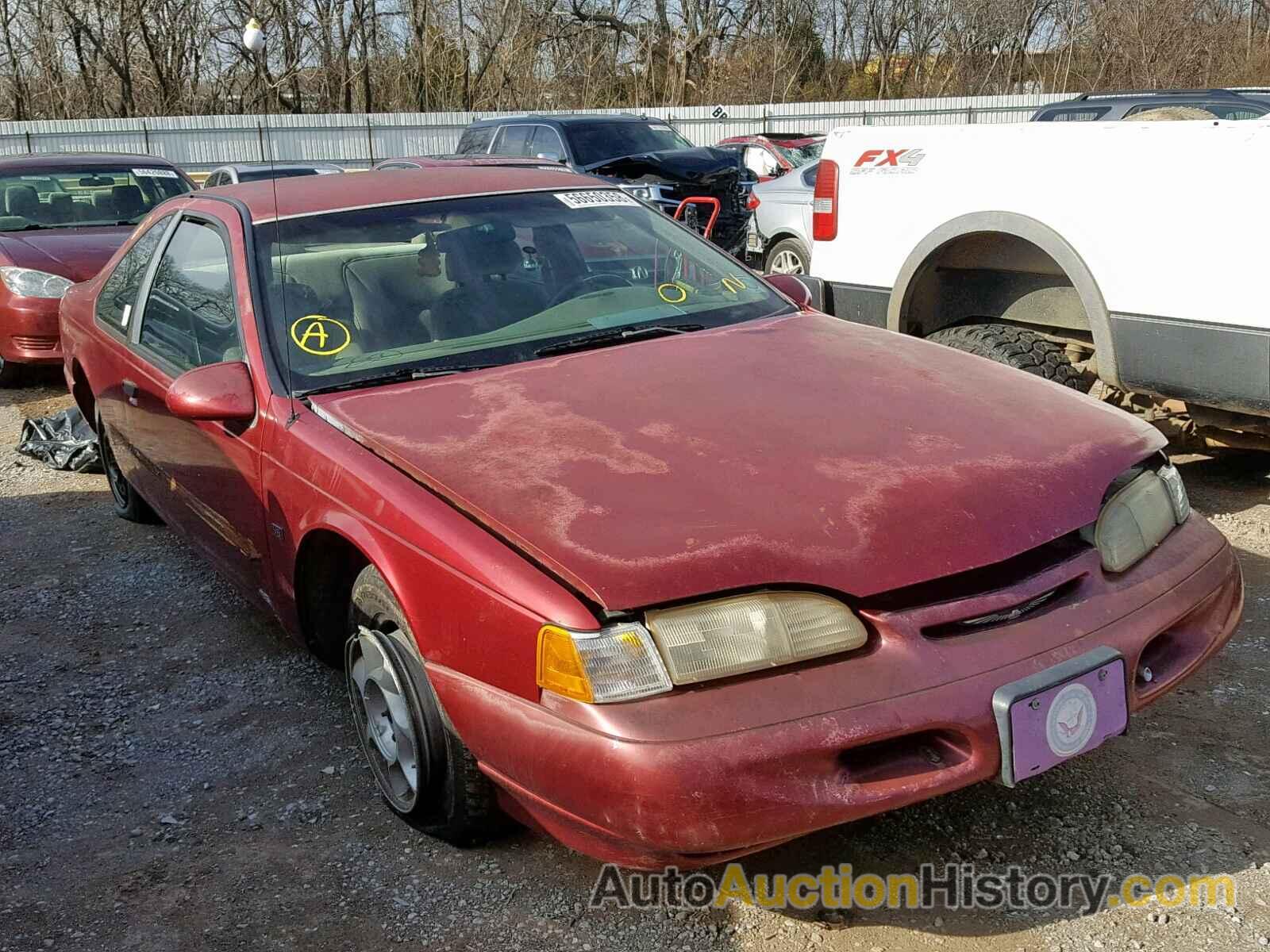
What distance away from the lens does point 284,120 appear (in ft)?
90.0

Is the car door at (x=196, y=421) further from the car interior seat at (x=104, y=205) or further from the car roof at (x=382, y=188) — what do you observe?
the car interior seat at (x=104, y=205)

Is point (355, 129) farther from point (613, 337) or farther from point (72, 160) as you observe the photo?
point (613, 337)

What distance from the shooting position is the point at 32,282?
7.41 m

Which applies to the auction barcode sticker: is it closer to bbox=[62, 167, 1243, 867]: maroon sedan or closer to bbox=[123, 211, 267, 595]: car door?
bbox=[62, 167, 1243, 867]: maroon sedan

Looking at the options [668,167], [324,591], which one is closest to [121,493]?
[324,591]

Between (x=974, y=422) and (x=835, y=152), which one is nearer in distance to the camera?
(x=974, y=422)

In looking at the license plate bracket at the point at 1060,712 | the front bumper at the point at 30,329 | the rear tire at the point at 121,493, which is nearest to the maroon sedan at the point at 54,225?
the front bumper at the point at 30,329

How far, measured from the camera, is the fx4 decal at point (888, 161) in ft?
16.5

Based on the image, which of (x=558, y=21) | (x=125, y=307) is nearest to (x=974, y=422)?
(x=125, y=307)

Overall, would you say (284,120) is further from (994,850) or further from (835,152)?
(994,850)

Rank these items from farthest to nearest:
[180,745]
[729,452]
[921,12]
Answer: [921,12], [180,745], [729,452]

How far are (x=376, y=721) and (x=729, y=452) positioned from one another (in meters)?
1.11

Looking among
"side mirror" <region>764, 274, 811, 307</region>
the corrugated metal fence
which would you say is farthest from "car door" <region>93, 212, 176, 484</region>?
the corrugated metal fence

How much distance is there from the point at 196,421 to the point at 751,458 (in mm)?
1976
